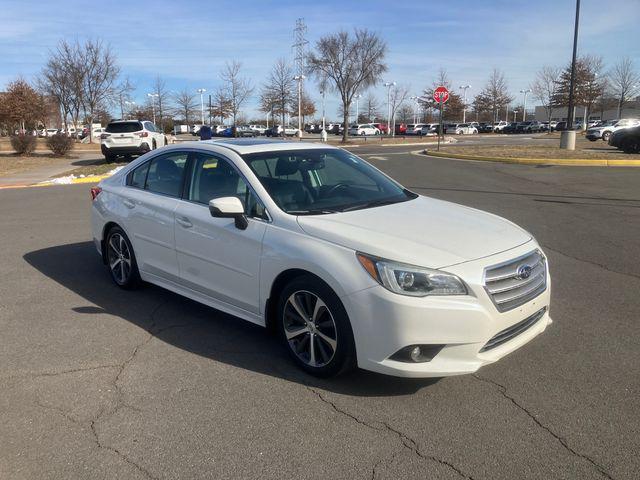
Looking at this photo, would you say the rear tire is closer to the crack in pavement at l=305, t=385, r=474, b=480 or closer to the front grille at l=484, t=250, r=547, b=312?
the front grille at l=484, t=250, r=547, b=312

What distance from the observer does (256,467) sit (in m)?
2.79

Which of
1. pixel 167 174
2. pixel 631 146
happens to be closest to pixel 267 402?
pixel 167 174

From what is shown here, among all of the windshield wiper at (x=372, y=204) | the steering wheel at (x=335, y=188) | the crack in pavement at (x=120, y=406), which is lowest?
the crack in pavement at (x=120, y=406)

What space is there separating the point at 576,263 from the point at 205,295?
4.42 metres

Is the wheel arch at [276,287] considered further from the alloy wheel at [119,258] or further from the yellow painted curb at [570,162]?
the yellow painted curb at [570,162]

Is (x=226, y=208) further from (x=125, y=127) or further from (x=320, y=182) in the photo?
(x=125, y=127)

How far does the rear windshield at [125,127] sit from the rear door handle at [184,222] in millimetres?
17917

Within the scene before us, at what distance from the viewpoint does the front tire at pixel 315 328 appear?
3443 millimetres

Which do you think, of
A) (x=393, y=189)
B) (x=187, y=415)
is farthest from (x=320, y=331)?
(x=393, y=189)

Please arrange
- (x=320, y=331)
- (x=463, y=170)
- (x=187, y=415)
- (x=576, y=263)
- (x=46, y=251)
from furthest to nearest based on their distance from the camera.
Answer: (x=463, y=170)
(x=46, y=251)
(x=576, y=263)
(x=320, y=331)
(x=187, y=415)

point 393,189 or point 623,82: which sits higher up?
point 623,82

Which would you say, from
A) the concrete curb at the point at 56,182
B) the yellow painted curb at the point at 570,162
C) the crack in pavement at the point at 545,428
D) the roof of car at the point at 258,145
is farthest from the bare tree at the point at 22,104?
the crack in pavement at the point at 545,428

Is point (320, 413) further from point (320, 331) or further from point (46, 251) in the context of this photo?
point (46, 251)

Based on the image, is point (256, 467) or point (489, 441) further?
point (489, 441)
